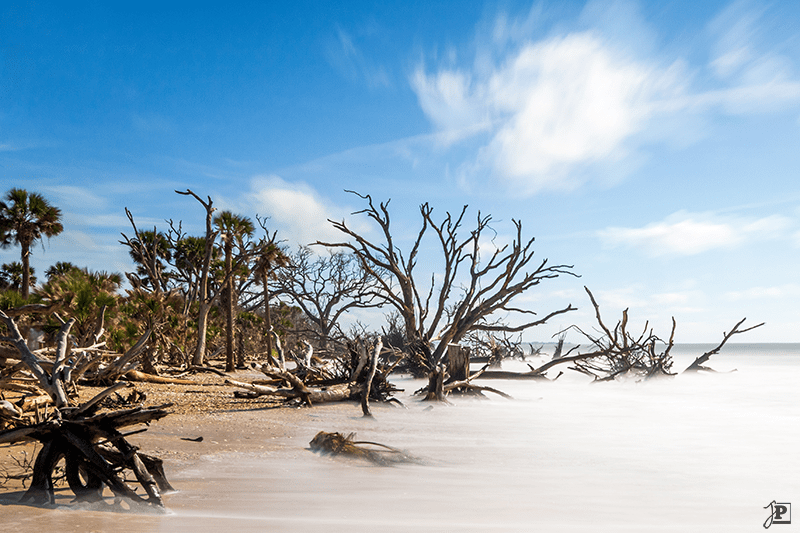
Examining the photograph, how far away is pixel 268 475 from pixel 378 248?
13.2 m

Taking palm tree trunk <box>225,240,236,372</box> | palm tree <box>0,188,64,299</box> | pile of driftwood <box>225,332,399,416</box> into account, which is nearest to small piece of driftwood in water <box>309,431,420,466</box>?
pile of driftwood <box>225,332,399,416</box>

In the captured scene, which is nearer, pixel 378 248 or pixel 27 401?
pixel 27 401

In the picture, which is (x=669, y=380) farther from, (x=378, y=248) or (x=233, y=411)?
(x=233, y=411)

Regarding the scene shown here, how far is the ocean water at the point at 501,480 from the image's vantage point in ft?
11.9

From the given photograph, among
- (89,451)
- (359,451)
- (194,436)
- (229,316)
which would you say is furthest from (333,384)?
(229,316)

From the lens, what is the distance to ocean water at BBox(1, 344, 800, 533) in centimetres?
363

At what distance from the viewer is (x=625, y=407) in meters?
12.0

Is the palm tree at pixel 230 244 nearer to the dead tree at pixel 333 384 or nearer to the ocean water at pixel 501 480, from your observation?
the dead tree at pixel 333 384

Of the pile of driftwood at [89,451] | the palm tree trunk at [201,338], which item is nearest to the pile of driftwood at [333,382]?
Answer: the pile of driftwood at [89,451]

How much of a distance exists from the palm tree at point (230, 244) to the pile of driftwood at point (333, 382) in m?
9.54

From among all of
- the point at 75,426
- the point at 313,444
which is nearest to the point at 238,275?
the point at 313,444

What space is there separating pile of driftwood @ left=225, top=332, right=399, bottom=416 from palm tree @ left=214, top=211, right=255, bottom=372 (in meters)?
9.54

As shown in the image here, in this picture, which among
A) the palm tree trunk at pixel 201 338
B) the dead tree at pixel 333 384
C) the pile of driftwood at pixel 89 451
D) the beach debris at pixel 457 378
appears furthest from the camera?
the palm tree trunk at pixel 201 338

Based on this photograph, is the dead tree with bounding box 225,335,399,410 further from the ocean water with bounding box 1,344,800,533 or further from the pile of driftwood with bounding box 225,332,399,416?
the ocean water with bounding box 1,344,800,533
